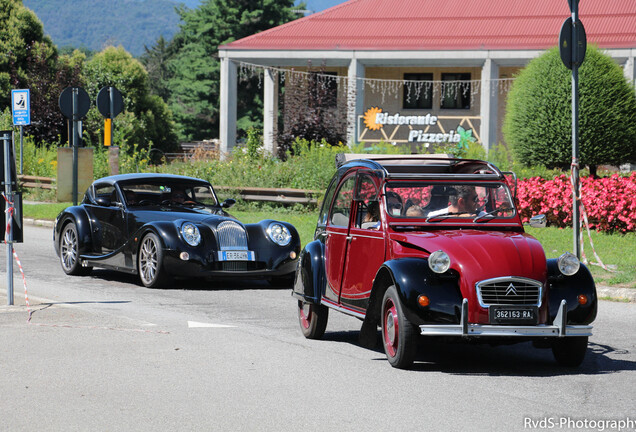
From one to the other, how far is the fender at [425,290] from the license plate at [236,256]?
5494 millimetres

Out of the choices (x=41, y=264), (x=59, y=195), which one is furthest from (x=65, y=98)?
(x=41, y=264)

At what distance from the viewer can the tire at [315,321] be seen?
962 cm

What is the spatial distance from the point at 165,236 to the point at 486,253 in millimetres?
6204

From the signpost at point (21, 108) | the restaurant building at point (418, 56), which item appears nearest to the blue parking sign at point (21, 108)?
the signpost at point (21, 108)

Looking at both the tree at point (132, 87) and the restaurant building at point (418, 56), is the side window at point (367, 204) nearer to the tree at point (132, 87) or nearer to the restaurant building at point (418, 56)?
the restaurant building at point (418, 56)

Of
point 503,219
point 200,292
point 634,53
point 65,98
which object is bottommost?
point 200,292

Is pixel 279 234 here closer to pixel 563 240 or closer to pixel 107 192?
pixel 107 192

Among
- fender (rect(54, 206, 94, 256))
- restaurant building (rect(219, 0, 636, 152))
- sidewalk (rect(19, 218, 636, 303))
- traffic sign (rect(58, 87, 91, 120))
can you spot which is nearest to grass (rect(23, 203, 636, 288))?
sidewalk (rect(19, 218, 636, 303))

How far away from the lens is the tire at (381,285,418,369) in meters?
7.89

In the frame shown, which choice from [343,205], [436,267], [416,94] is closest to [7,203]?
[343,205]

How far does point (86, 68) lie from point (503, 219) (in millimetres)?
46766

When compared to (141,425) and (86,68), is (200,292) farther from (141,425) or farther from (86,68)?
(86,68)

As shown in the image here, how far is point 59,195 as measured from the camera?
23.9m

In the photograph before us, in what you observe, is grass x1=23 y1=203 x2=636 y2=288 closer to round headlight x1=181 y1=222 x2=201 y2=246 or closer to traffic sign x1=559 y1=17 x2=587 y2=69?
traffic sign x1=559 y1=17 x2=587 y2=69
